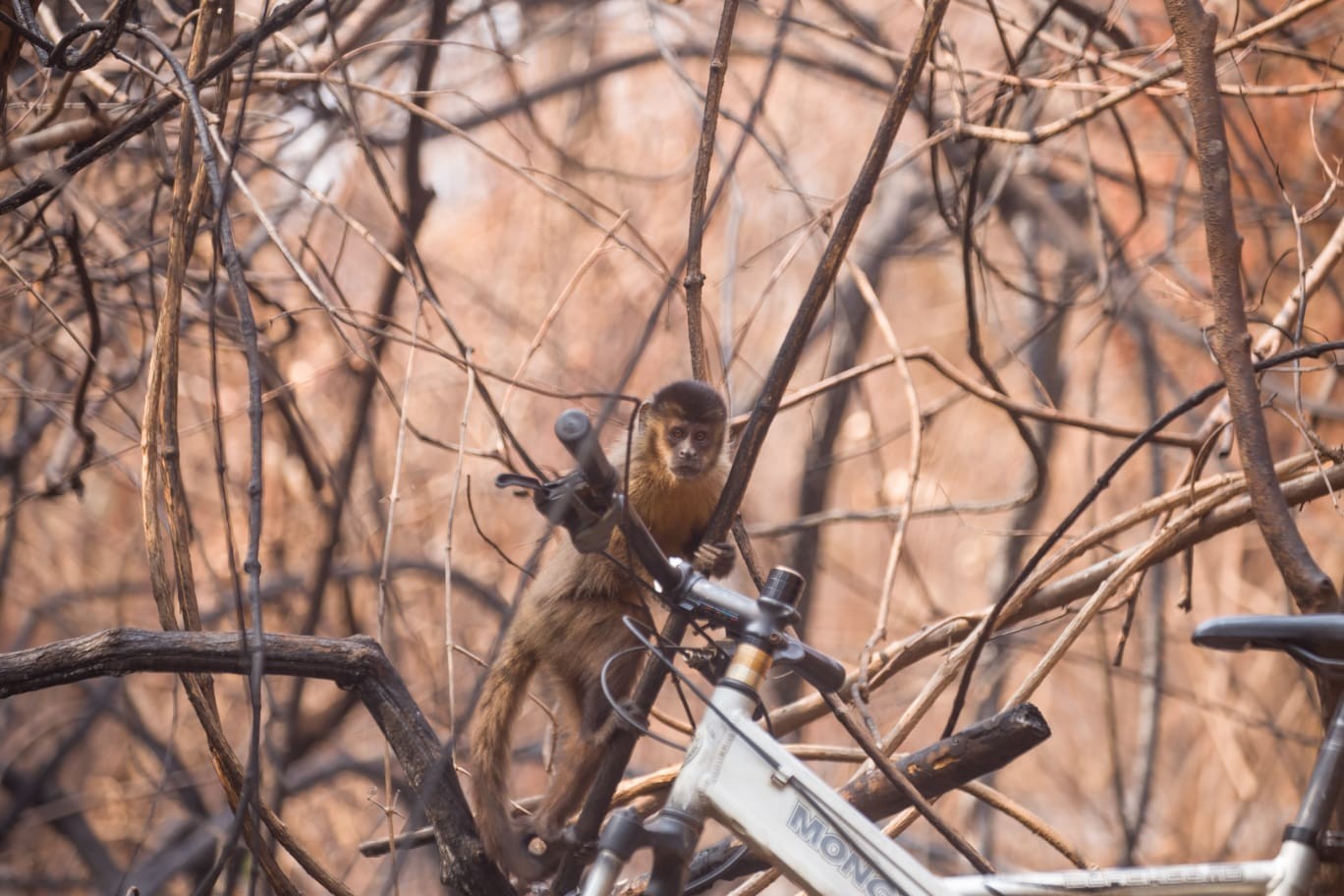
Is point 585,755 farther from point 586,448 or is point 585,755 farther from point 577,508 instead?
point 586,448

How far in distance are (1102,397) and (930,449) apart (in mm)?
3317

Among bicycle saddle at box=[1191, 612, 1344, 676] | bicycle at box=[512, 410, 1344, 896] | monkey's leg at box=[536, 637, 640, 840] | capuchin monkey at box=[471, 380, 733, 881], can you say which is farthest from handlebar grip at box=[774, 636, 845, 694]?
monkey's leg at box=[536, 637, 640, 840]

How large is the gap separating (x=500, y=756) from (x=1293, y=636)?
80.1 inches

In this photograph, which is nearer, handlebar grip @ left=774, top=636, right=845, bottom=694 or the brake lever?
the brake lever

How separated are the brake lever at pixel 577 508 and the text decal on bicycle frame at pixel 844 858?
572mm

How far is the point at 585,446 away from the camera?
1873 millimetres

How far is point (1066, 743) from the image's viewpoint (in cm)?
1026

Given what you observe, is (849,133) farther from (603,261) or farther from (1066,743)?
(1066,743)

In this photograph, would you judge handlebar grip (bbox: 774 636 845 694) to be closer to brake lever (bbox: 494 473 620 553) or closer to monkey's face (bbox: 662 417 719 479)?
brake lever (bbox: 494 473 620 553)

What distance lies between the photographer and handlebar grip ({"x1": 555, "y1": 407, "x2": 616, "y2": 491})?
182 cm

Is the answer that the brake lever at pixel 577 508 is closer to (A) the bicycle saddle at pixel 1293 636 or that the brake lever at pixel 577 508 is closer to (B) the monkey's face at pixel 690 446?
(A) the bicycle saddle at pixel 1293 636

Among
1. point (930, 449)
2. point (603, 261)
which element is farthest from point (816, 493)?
point (603, 261)

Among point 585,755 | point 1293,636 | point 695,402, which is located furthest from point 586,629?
point 1293,636

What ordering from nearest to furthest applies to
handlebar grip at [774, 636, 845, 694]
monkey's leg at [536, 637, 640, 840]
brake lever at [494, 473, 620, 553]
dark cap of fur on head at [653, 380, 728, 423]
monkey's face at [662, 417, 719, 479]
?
brake lever at [494, 473, 620, 553], handlebar grip at [774, 636, 845, 694], monkey's leg at [536, 637, 640, 840], dark cap of fur on head at [653, 380, 728, 423], monkey's face at [662, 417, 719, 479]
